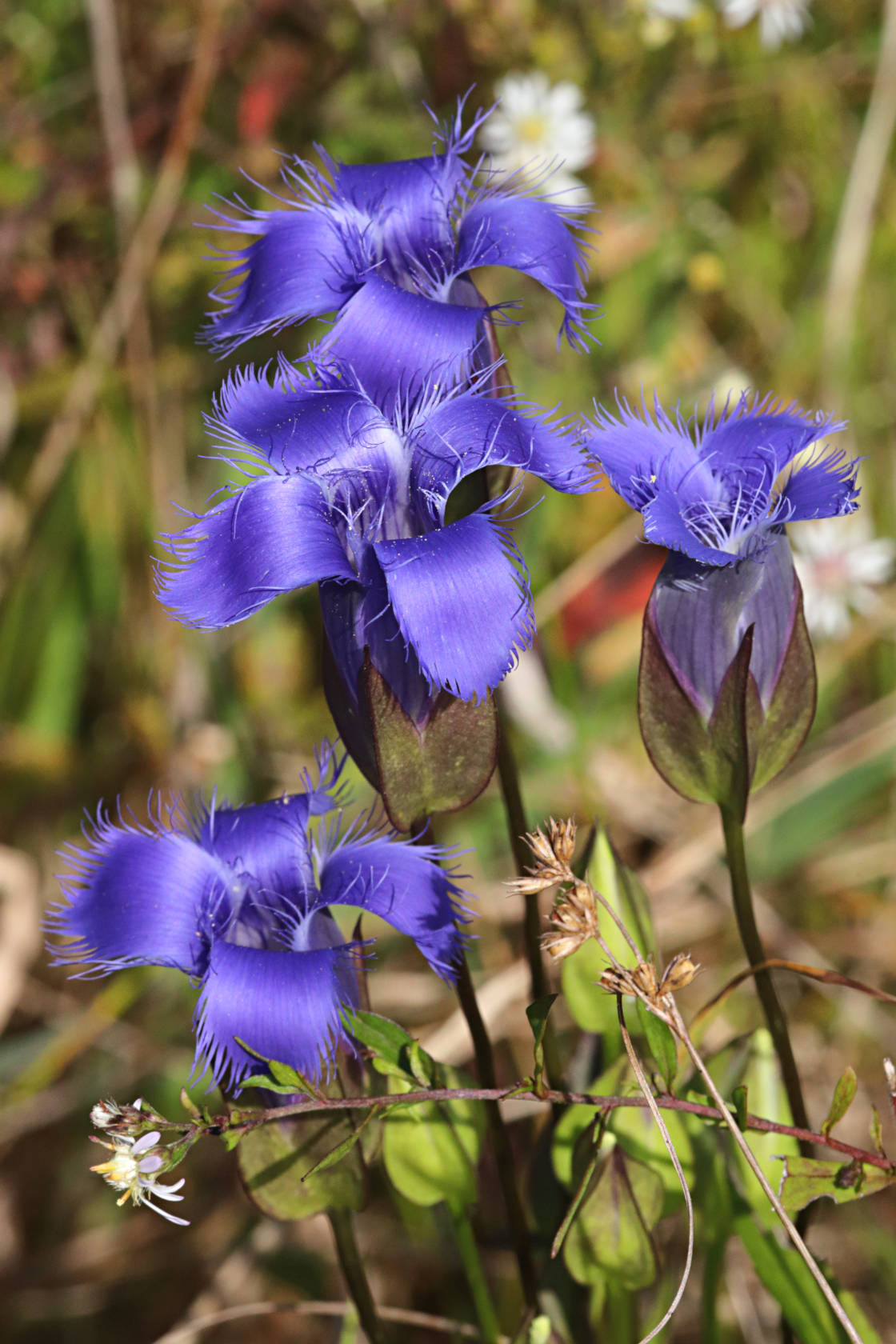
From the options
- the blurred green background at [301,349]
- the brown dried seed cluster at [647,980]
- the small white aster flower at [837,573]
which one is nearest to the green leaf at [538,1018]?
the brown dried seed cluster at [647,980]

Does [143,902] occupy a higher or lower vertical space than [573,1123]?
higher

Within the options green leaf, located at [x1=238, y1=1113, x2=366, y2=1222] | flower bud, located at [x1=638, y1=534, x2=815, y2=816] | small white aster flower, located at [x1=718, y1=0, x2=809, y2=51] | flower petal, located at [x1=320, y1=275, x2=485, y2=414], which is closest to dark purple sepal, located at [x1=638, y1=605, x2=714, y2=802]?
flower bud, located at [x1=638, y1=534, x2=815, y2=816]

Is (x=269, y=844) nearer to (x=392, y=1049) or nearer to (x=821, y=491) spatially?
(x=392, y=1049)

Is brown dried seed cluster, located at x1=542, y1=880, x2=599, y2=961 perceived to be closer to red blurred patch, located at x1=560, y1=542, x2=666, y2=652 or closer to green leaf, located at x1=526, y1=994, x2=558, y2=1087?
green leaf, located at x1=526, y1=994, x2=558, y2=1087

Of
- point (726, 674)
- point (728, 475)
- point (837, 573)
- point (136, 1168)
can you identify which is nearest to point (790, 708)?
point (726, 674)

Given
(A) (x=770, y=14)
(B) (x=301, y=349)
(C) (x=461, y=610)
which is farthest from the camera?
(B) (x=301, y=349)

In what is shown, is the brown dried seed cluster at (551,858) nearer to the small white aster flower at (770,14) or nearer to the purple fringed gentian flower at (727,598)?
the purple fringed gentian flower at (727,598)
